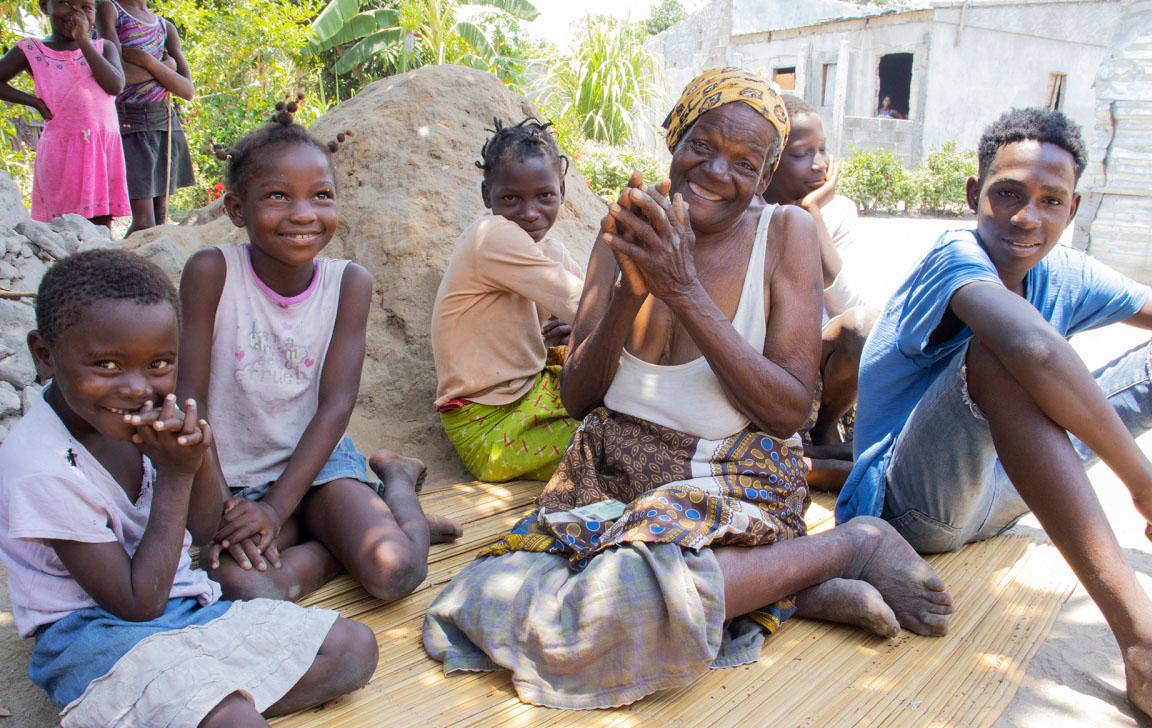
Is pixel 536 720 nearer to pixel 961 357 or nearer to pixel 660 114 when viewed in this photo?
pixel 961 357

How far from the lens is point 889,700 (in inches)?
73.5

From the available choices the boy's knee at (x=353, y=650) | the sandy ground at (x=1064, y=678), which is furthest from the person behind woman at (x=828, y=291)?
the boy's knee at (x=353, y=650)

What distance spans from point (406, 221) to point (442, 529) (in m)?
1.82

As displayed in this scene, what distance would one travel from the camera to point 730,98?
2168mm

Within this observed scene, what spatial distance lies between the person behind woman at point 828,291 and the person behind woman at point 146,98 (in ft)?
12.0

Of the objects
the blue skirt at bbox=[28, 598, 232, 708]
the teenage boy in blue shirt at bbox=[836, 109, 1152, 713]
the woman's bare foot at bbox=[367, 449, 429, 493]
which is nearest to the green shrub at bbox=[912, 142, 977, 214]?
the teenage boy in blue shirt at bbox=[836, 109, 1152, 713]

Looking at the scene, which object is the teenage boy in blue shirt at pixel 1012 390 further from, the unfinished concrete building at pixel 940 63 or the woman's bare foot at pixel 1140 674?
the unfinished concrete building at pixel 940 63

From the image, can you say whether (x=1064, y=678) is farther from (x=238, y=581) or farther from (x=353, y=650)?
(x=238, y=581)

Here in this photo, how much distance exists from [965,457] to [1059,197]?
0.71m

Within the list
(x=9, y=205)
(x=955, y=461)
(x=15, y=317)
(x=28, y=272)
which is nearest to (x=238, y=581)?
(x=955, y=461)

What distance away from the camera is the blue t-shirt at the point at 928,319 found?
2.22 meters

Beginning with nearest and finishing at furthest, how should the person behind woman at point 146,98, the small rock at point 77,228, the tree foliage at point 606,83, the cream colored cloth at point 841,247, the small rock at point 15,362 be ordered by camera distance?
the small rock at point 15,362
the cream colored cloth at point 841,247
the small rock at point 77,228
the person behind woman at point 146,98
the tree foliage at point 606,83

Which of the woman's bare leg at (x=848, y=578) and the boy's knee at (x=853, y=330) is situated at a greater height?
the boy's knee at (x=853, y=330)

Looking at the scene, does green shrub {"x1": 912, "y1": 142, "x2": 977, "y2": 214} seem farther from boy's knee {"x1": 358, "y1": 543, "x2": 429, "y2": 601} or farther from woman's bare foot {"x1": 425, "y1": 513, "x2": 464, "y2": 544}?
boy's knee {"x1": 358, "y1": 543, "x2": 429, "y2": 601}
